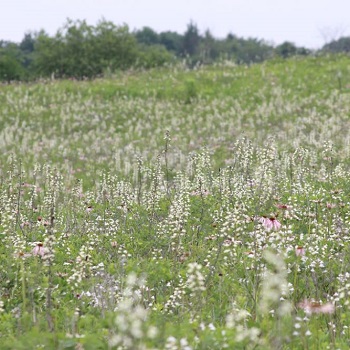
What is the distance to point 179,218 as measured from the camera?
6355 mm

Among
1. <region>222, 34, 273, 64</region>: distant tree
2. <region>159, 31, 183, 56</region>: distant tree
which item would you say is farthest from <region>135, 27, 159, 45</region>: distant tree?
<region>222, 34, 273, 64</region>: distant tree

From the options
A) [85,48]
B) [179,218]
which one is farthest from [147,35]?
[179,218]

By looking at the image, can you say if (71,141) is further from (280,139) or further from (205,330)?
(205,330)

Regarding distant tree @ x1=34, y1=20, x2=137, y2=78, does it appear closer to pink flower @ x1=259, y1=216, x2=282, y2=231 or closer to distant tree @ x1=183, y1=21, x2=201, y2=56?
pink flower @ x1=259, y1=216, x2=282, y2=231

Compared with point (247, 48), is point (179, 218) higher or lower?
lower

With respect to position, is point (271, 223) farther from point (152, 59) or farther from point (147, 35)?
point (147, 35)

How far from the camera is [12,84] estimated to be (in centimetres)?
2603

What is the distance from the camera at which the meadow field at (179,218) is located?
399 cm

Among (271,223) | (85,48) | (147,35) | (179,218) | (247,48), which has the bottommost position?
(179,218)

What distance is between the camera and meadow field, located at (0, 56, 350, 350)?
399cm

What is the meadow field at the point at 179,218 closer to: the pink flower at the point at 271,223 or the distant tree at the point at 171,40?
the pink flower at the point at 271,223

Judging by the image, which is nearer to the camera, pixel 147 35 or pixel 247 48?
pixel 247 48

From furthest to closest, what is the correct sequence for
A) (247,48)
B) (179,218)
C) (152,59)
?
(247,48) → (152,59) → (179,218)

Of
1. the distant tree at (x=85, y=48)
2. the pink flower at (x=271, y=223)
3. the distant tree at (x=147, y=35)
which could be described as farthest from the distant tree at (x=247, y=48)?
the pink flower at (x=271, y=223)
